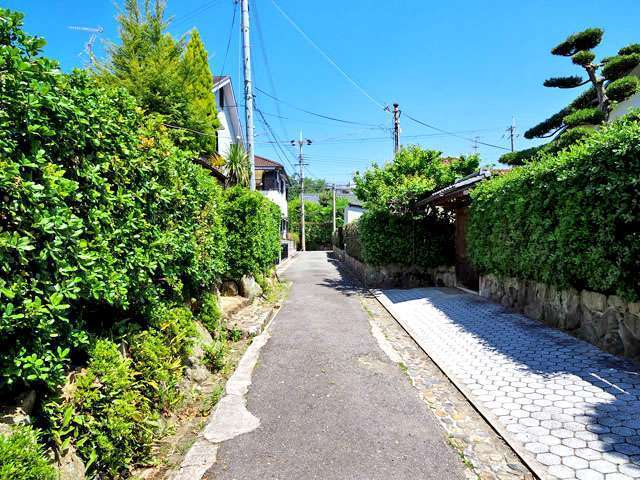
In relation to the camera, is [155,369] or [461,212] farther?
[461,212]

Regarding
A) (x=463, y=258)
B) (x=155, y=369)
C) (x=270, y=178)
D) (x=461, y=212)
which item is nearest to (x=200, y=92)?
(x=461, y=212)

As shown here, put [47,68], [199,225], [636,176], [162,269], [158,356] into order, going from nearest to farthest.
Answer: [47,68], [158,356], [162,269], [636,176], [199,225]

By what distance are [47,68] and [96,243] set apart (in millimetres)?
1258

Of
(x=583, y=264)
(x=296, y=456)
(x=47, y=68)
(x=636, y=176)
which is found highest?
(x=47, y=68)

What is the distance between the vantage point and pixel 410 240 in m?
13.5

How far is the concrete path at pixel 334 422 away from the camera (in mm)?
3176

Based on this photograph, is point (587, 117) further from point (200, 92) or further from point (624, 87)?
point (200, 92)

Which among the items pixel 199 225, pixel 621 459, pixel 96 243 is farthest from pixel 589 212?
pixel 96 243

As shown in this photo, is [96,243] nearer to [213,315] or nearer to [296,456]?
[296,456]

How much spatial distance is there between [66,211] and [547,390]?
5188mm

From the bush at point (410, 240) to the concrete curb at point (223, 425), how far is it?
8.81m

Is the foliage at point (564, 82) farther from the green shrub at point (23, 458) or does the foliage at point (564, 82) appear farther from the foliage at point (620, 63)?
the green shrub at point (23, 458)

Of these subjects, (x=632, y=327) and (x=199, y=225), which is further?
(x=199, y=225)

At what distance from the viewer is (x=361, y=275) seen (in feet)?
54.4
